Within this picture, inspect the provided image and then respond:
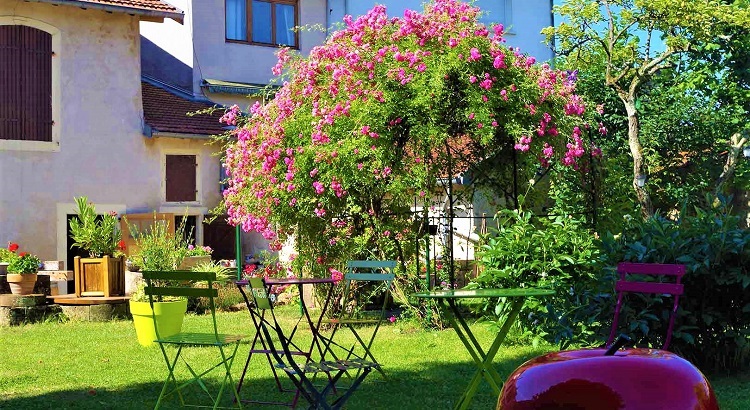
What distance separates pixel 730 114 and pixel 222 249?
11463 mm

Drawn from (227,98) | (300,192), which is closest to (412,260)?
(300,192)

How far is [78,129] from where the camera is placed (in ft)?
57.5

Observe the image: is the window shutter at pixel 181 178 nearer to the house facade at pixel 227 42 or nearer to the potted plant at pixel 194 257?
the house facade at pixel 227 42

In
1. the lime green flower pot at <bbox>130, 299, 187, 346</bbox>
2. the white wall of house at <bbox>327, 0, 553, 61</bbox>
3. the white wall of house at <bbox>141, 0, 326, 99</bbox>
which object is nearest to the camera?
the lime green flower pot at <bbox>130, 299, 187, 346</bbox>

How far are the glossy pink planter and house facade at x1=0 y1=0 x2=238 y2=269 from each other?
50.1ft

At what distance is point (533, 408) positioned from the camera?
9.50ft

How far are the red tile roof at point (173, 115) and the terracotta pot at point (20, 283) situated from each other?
15.4ft

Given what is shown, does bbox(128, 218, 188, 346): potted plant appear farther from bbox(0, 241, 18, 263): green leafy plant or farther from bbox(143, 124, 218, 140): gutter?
bbox(143, 124, 218, 140): gutter

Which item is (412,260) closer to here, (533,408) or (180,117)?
(180,117)

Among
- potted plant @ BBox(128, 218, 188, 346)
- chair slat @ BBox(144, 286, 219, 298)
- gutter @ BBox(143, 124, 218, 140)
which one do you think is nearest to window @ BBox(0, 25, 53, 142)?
gutter @ BBox(143, 124, 218, 140)

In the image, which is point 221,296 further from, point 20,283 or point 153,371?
point 153,371

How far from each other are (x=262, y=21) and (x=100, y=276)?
905cm

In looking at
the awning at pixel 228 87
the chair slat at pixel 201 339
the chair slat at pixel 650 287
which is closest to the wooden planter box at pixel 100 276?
the awning at pixel 228 87

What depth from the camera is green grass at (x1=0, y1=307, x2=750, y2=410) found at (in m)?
7.39
